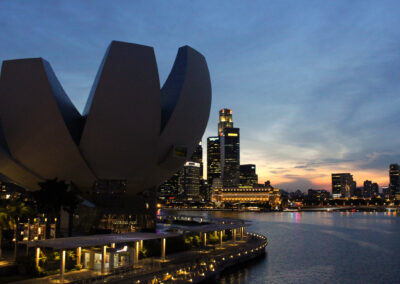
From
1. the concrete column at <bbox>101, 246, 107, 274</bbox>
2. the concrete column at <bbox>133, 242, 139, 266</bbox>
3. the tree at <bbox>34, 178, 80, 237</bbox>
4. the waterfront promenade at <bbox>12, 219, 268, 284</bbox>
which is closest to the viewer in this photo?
the waterfront promenade at <bbox>12, 219, 268, 284</bbox>

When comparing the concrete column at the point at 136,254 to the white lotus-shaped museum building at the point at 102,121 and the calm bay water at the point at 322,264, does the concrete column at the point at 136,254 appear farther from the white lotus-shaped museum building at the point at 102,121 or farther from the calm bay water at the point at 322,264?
the white lotus-shaped museum building at the point at 102,121

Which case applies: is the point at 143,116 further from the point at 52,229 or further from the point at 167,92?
the point at 52,229

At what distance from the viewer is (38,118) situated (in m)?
25.2

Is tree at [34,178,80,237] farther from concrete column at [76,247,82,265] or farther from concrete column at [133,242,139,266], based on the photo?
concrete column at [133,242,139,266]

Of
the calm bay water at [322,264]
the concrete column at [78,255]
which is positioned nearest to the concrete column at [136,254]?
the concrete column at [78,255]

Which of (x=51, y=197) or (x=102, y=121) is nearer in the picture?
(x=51, y=197)

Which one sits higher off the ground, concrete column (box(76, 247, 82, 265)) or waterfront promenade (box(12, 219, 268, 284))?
concrete column (box(76, 247, 82, 265))

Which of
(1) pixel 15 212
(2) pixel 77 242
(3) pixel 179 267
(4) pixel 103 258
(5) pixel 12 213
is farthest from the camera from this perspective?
(3) pixel 179 267

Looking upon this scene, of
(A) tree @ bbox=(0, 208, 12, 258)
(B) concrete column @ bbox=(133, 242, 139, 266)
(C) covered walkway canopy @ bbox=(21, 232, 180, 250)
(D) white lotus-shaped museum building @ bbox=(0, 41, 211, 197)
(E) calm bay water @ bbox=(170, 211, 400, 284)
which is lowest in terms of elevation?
(E) calm bay water @ bbox=(170, 211, 400, 284)

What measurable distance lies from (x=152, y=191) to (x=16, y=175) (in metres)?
11.2

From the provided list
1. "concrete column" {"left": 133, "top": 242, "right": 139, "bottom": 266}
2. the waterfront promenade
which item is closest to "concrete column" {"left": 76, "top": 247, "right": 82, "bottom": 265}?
the waterfront promenade

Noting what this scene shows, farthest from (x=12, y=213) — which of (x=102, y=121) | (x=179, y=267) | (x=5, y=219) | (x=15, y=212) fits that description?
(x=179, y=267)

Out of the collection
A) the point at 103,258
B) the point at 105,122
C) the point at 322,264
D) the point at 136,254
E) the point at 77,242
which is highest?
the point at 105,122

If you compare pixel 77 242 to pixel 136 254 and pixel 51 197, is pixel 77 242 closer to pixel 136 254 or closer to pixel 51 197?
pixel 136 254
